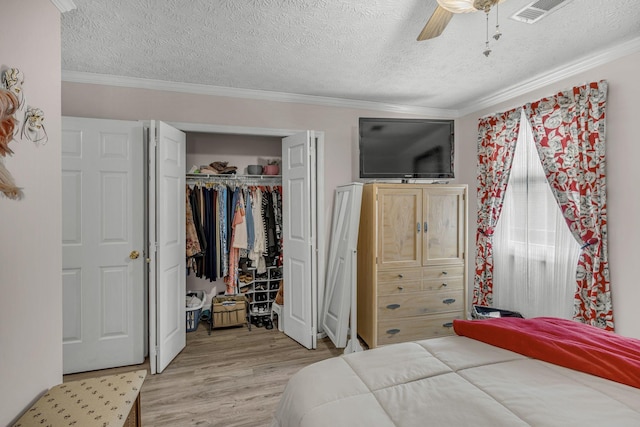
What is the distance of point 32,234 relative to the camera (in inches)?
53.6

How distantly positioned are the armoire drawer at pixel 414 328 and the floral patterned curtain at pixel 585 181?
105cm

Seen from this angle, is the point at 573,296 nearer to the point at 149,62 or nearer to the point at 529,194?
the point at 529,194

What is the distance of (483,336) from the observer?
1651mm

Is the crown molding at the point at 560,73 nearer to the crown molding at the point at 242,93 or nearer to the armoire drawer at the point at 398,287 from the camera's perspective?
the crown molding at the point at 242,93

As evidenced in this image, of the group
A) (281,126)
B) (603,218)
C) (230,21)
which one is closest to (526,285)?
(603,218)

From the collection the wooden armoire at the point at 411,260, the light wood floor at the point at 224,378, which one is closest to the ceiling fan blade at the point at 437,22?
the wooden armoire at the point at 411,260

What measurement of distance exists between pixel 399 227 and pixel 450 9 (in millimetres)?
1818

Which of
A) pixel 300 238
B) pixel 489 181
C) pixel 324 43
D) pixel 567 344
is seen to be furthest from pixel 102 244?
pixel 489 181

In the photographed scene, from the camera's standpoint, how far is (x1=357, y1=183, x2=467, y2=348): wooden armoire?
9.37 ft

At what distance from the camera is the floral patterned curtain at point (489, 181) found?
3.08 metres

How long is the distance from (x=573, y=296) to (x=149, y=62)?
398 centimetres

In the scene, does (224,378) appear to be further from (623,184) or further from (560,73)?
(560,73)

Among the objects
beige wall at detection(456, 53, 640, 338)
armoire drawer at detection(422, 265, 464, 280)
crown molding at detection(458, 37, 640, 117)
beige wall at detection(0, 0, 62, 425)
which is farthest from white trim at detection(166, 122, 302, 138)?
beige wall at detection(456, 53, 640, 338)

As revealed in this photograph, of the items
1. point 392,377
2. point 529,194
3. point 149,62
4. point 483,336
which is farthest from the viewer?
point 529,194
